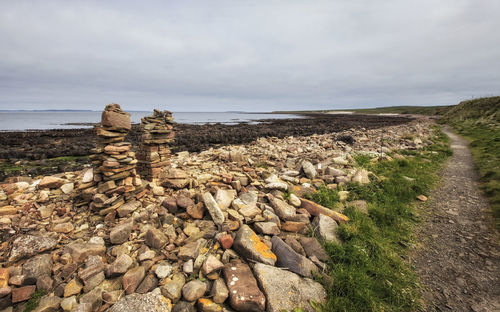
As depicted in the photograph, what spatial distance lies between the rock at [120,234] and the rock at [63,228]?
1194 mm

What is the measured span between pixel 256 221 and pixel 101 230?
3.69 metres

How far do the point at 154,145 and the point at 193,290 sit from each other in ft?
21.2

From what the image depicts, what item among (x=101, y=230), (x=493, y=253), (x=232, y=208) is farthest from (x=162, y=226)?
(x=493, y=253)

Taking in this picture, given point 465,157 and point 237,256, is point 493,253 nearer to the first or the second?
point 237,256

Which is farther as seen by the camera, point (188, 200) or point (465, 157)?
point (465, 157)

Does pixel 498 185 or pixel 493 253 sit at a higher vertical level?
pixel 498 185

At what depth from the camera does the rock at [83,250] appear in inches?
156

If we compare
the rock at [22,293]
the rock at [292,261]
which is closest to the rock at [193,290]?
the rock at [292,261]

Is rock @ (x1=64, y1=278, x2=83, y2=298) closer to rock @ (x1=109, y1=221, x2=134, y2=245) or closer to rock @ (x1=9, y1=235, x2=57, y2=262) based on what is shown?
rock @ (x1=109, y1=221, x2=134, y2=245)

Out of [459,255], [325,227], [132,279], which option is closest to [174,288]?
[132,279]

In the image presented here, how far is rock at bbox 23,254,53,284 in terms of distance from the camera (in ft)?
11.5

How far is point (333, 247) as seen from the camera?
4.69 meters

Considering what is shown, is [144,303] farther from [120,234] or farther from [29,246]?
[29,246]

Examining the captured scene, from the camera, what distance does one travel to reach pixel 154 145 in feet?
27.6
